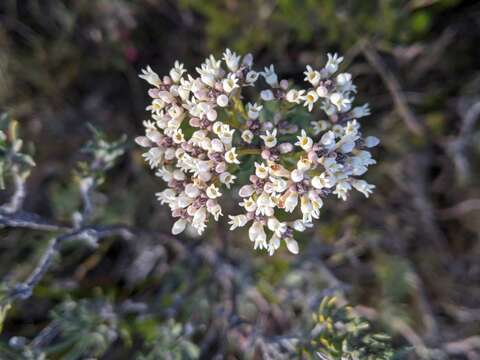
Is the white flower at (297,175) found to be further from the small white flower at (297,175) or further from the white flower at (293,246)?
the white flower at (293,246)

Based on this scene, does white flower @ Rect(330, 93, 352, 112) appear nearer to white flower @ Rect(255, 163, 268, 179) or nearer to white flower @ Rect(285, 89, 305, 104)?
white flower @ Rect(285, 89, 305, 104)

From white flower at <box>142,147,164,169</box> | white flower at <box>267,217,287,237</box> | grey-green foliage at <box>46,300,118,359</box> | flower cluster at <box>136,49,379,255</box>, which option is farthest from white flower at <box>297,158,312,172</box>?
grey-green foliage at <box>46,300,118,359</box>

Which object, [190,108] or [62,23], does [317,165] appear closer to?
[190,108]

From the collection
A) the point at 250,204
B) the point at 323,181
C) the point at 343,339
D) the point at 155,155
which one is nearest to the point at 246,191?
the point at 250,204

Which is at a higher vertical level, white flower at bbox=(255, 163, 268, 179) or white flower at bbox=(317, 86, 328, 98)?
white flower at bbox=(317, 86, 328, 98)

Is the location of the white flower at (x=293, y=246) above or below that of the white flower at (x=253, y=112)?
below

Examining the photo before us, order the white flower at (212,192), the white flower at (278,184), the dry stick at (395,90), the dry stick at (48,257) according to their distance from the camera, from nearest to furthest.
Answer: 1. the white flower at (278,184)
2. the white flower at (212,192)
3. the dry stick at (48,257)
4. the dry stick at (395,90)

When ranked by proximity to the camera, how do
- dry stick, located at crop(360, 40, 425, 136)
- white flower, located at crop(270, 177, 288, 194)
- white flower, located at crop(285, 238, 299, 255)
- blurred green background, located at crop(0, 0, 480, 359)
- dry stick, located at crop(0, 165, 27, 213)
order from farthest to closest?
dry stick, located at crop(360, 40, 425, 136) < blurred green background, located at crop(0, 0, 480, 359) < dry stick, located at crop(0, 165, 27, 213) < white flower, located at crop(285, 238, 299, 255) < white flower, located at crop(270, 177, 288, 194)

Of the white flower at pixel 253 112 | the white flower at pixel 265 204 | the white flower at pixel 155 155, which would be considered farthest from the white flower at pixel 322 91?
the white flower at pixel 155 155
